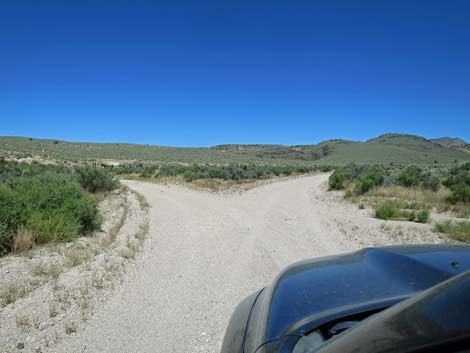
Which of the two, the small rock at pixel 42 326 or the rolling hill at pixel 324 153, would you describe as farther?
the rolling hill at pixel 324 153

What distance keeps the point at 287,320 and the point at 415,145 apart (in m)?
147

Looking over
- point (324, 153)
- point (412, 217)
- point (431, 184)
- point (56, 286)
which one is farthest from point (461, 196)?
point (324, 153)

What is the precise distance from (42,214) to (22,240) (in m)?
1.09

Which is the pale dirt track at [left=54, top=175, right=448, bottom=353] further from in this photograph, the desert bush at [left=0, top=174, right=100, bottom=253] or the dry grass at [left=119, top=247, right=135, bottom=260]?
the desert bush at [left=0, top=174, right=100, bottom=253]

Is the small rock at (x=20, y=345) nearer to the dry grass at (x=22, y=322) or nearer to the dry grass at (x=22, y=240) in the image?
the dry grass at (x=22, y=322)

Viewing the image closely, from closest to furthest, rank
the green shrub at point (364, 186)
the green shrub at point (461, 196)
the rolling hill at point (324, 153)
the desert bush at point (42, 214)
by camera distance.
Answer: the desert bush at point (42, 214) → the green shrub at point (461, 196) → the green shrub at point (364, 186) → the rolling hill at point (324, 153)

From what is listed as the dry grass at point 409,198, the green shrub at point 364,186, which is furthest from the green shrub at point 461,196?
the green shrub at point 364,186

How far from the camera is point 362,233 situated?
8.66 meters

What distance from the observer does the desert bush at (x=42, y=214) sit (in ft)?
21.1

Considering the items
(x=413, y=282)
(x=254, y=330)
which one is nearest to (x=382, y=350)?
(x=254, y=330)

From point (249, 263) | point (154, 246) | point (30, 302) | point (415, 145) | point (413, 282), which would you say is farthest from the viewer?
point (415, 145)

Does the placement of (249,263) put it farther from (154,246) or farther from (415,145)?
(415,145)

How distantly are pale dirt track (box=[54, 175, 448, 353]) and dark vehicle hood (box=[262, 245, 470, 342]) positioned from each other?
6.01 ft

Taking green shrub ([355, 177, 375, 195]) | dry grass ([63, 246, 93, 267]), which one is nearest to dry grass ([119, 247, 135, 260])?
dry grass ([63, 246, 93, 267])
